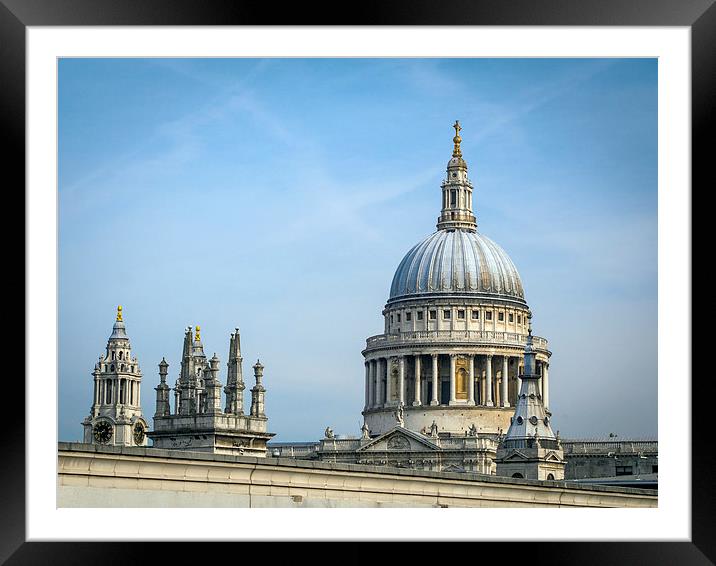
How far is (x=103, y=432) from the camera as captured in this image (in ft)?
347

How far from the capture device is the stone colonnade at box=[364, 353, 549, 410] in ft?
380

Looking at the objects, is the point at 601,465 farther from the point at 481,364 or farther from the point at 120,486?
the point at 120,486

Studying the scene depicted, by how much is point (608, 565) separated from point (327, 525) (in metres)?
3.72

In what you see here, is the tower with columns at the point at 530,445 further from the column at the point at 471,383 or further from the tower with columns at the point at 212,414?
the tower with columns at the point at 212,414

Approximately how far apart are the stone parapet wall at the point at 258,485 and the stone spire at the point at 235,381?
36862mm

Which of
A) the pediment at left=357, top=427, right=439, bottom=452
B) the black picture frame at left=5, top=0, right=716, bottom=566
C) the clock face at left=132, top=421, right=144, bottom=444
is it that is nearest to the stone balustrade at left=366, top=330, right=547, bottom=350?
the pediment at left=357, top=427, right=439, bottom=452

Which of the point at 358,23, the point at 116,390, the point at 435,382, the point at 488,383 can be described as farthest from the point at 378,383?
the point at 358,23

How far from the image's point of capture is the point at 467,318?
395ft

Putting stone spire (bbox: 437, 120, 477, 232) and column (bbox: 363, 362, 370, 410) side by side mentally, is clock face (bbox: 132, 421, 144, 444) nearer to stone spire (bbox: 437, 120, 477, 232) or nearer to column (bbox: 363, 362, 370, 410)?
column (bbox: 363, 362, 370, 410)

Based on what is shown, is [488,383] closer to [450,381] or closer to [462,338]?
[450,381]

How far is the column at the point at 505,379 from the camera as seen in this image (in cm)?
11512

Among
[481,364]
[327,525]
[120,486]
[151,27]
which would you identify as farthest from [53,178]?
[481,364]

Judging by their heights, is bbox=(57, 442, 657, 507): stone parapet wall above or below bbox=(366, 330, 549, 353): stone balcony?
below

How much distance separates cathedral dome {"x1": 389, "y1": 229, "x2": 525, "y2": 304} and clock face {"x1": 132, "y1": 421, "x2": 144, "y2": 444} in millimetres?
21525
